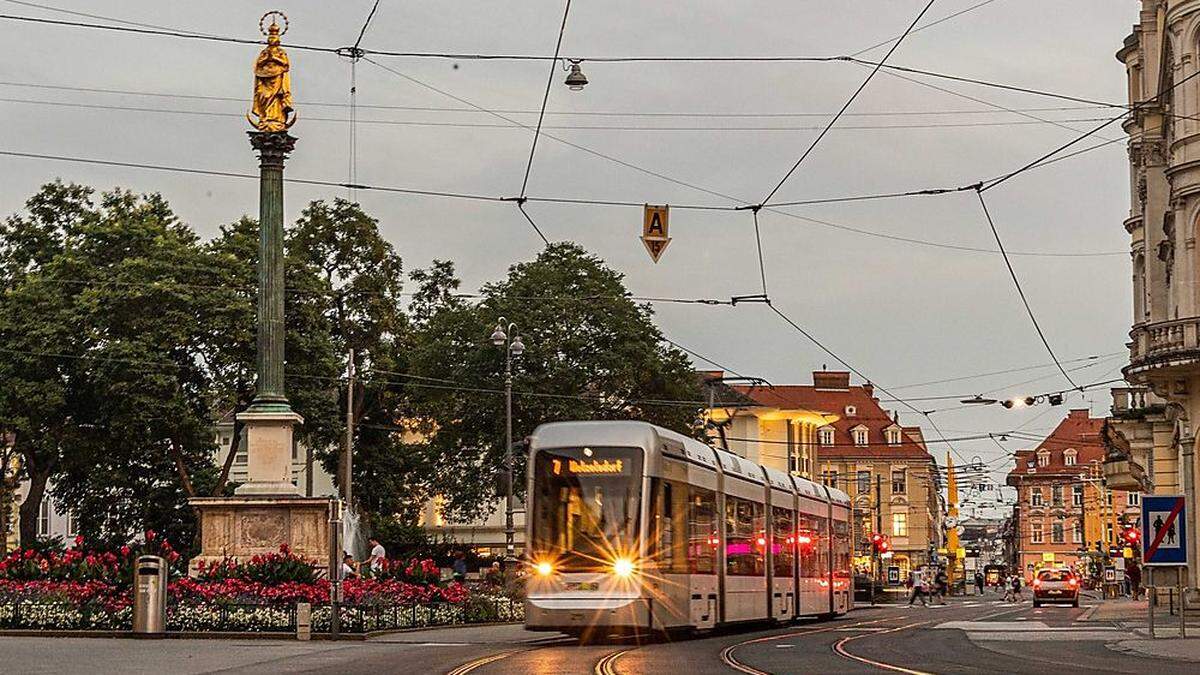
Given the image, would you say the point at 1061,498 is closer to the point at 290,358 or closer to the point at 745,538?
the point at 290,358

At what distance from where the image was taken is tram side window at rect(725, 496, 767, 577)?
105 ft

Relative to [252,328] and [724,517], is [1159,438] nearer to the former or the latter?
[724,517]

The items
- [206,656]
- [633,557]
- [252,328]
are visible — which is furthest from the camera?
[252,328]

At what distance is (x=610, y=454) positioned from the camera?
2802 cm

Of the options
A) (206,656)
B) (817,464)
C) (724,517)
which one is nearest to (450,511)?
(724,517)

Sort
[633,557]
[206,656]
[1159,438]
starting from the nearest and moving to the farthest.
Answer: [206,656] → [633,557] → [1159,438]

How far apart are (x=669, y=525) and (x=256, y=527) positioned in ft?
39.8

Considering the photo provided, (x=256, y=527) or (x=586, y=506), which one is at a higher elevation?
(x=586, y=506)

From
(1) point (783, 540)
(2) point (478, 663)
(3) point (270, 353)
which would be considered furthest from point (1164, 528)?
(3) point (270, 353)

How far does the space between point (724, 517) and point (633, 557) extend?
447 cm

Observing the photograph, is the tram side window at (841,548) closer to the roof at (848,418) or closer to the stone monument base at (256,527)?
the stone monument base at (256,527)

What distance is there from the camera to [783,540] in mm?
36562

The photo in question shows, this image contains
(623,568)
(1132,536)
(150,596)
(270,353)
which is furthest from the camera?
(1132,536)

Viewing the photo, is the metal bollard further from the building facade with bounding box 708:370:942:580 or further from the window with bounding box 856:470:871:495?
the window with bounding box 856:470:871:495
